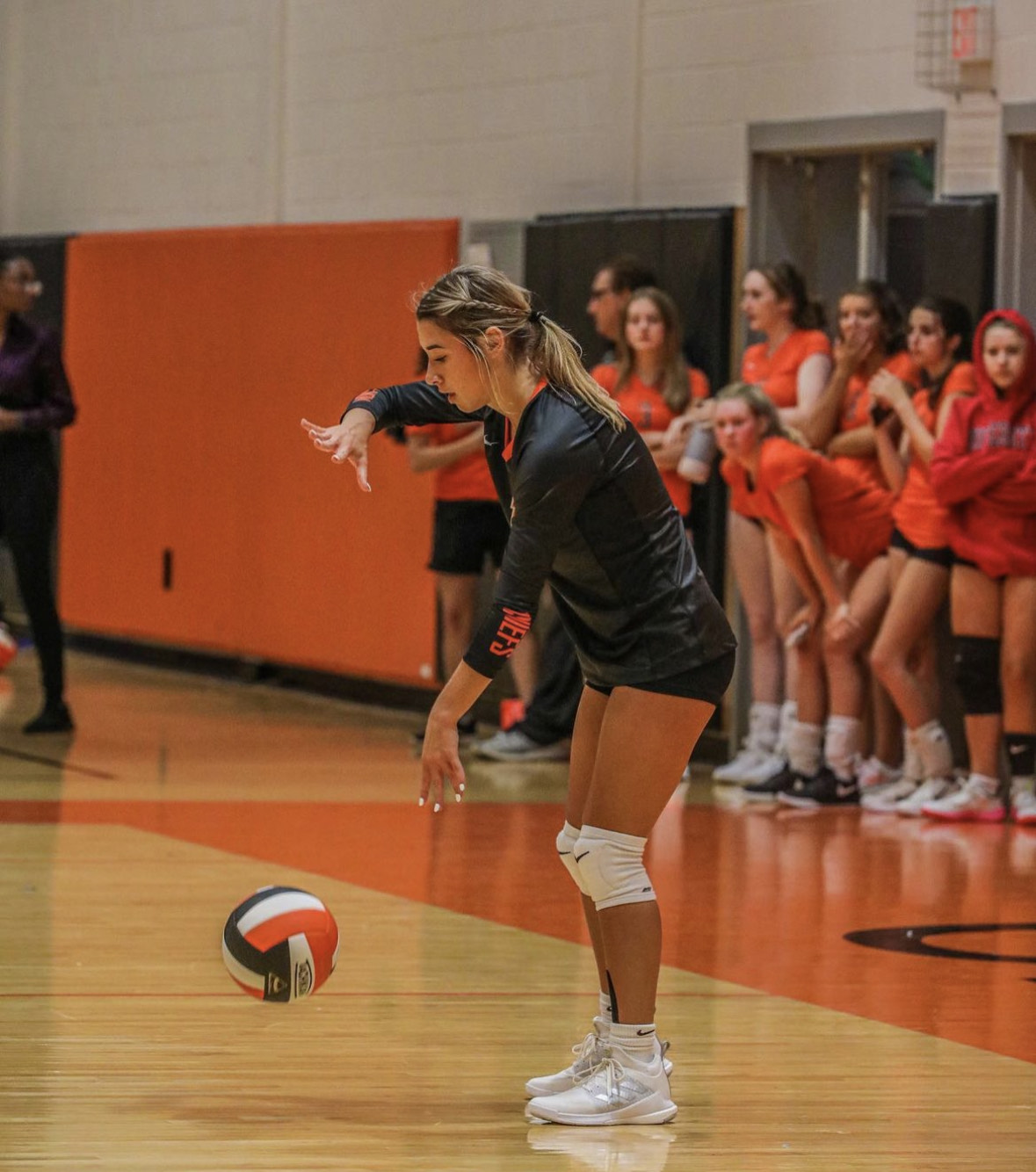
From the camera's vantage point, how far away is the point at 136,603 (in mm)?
11977

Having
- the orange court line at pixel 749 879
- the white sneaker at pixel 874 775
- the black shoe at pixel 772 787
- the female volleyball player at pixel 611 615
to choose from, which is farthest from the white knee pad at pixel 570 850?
the white sneaker at pixel 874 775

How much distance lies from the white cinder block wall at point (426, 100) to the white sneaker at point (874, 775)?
2.29 m

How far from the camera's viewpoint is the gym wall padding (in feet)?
33.7

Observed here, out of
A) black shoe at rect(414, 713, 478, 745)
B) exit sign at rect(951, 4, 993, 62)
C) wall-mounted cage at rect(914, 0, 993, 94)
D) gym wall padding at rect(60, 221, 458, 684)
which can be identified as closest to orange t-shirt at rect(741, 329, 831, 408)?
wall-mounted cage at rect(914, 0, 993, 94)

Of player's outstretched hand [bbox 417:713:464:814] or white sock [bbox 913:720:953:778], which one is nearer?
player's outstretched hand [bbox 417:713:464:814]

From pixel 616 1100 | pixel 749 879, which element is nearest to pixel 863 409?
pixel 749 879

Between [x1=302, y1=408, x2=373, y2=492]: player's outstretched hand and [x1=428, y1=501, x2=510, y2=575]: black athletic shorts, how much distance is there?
4.82 metres

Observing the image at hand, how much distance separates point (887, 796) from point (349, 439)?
170 inches

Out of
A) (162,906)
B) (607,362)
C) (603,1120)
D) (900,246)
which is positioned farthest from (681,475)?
(603,1120)

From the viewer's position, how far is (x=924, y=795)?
25.5 feet

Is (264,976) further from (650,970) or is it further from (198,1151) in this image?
(650,970)

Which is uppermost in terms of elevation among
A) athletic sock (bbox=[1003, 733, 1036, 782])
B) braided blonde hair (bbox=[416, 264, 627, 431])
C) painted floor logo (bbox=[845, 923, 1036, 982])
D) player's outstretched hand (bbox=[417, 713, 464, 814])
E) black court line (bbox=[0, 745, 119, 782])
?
braided blonde hair (bbox=[416, 264, 627, 431])

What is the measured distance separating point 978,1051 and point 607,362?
460 cm

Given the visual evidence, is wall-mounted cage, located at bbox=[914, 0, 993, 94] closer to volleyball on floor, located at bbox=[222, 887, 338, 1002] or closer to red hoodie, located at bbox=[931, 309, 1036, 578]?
red hoodie, located at bbox=[931, 309, 1036, 578]
